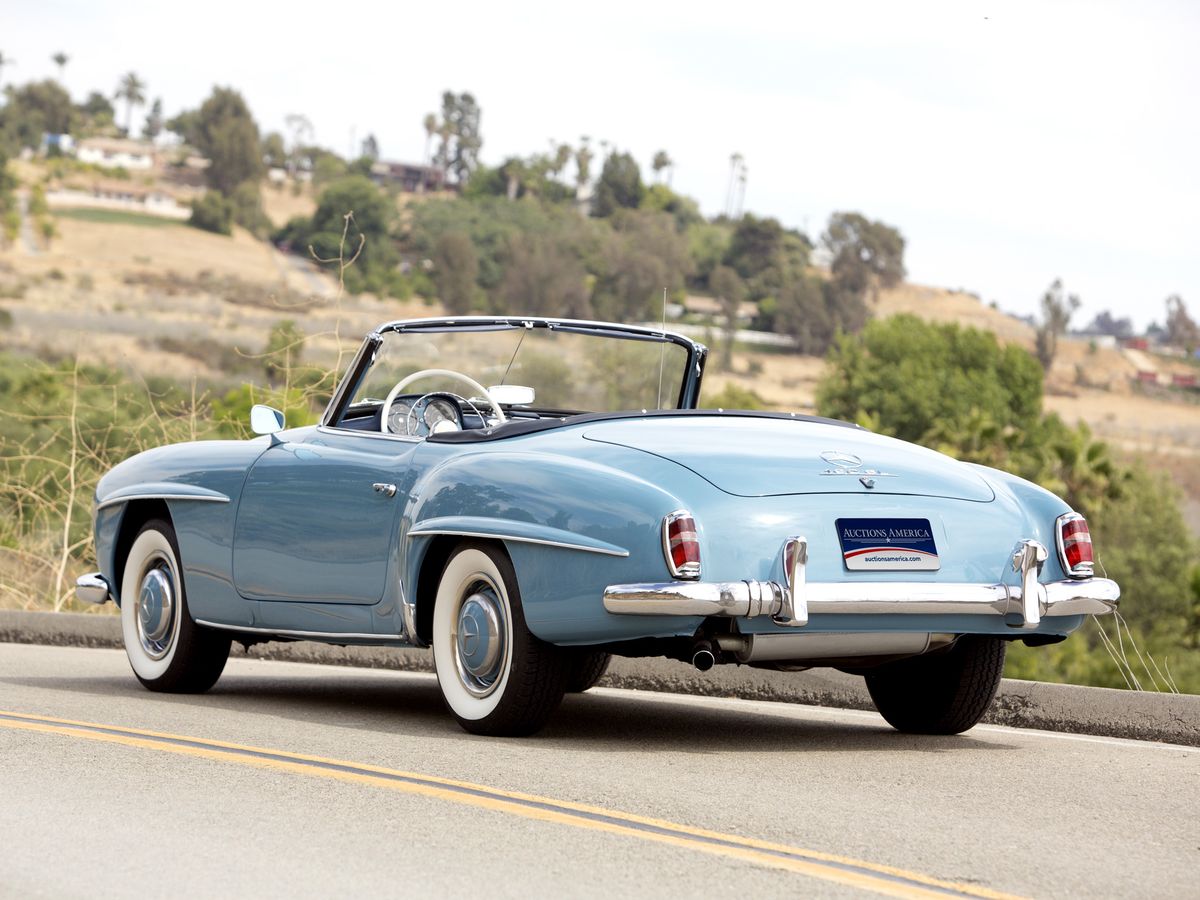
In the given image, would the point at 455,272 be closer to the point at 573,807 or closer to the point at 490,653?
the point at 490,653

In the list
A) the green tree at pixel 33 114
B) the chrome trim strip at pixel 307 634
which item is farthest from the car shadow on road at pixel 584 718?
the green tree at pixel 33 114

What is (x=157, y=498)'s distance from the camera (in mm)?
8469

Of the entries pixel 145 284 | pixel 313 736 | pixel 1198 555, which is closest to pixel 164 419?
pixel 313 736

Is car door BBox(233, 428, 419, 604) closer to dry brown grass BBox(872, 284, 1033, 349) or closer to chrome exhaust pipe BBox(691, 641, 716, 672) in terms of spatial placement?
chrome exhaust pipe BBox(691, 641, 716, 672)

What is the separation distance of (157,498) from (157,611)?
528 mm

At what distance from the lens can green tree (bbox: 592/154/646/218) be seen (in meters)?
188

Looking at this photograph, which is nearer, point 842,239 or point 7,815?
point 7,815

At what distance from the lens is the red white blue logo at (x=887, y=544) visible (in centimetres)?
609

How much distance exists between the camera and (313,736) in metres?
6.69

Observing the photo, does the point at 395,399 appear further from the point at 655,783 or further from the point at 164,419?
the point at 164,419

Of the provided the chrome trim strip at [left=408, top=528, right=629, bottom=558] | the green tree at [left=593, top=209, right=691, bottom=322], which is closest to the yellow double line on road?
the chrome trim strip at [left=408, top=528, right=629, bottom=558]

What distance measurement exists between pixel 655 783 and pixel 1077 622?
1931mm

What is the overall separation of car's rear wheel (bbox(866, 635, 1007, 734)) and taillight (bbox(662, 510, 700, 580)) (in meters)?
1.37

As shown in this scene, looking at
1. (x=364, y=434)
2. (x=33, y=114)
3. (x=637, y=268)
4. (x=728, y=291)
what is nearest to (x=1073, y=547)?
(x=364, y=434)
